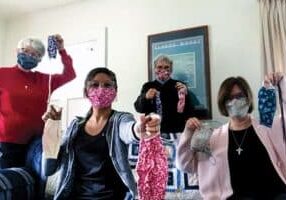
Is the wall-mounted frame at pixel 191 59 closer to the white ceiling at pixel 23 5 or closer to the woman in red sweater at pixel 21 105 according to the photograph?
the woman in red sweater at pixel 21 105

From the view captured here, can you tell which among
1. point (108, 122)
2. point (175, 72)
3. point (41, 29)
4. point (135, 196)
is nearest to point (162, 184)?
point (135, 196)

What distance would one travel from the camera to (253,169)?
1587 millimetres

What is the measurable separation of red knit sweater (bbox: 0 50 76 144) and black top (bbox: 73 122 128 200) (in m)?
0.60

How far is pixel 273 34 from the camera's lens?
223cm

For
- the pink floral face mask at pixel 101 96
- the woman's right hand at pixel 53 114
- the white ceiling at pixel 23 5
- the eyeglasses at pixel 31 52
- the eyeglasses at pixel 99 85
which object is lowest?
the woman's right hand at pixel 53 114

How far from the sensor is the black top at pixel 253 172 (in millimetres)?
1559

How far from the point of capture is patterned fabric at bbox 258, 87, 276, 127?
1.58m

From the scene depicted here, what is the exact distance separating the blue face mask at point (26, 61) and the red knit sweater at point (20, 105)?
0.16ft

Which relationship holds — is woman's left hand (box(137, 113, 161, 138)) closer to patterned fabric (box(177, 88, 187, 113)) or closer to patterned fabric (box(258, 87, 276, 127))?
patterned fabric (box(258, 87, 276, 127))

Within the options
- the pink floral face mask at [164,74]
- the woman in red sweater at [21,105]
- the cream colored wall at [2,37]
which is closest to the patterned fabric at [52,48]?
the woman in red sweater at [21,105]

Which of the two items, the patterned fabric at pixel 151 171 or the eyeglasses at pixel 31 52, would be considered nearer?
the patterned fabric at pixel 151 171

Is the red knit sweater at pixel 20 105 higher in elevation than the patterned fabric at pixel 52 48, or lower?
lower

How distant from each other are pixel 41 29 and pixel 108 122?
6.05 ft

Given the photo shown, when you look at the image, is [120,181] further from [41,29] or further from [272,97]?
[41,29]
